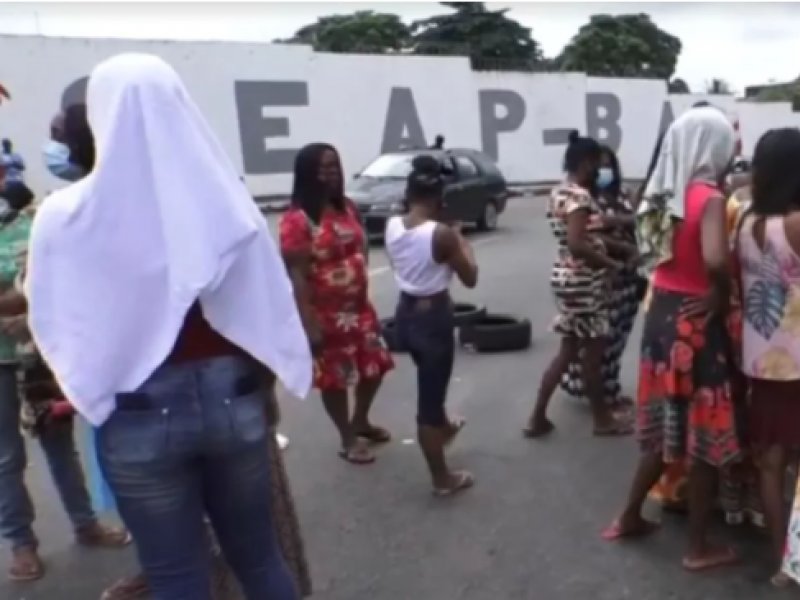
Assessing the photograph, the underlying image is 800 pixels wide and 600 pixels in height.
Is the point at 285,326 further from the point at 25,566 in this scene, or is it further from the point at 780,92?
the point at 780,92

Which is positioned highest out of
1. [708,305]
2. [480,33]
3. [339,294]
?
[480,33]

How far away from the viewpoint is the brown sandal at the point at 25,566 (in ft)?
14.5

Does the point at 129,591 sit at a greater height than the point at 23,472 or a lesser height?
lesser

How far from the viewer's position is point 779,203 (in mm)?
3730

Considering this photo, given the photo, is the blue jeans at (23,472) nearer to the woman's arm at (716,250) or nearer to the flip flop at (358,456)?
the flip flop at (358,456)

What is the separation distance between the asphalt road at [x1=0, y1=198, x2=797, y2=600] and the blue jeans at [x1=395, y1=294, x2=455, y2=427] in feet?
1.57

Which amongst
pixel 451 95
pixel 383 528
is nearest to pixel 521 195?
pixel 451 95

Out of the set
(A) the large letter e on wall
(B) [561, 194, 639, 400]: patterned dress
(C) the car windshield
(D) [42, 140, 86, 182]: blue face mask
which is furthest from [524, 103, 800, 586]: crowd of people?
(A) the large letter e on wall

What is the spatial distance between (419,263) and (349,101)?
66.7 ft

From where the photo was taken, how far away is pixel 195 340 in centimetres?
248

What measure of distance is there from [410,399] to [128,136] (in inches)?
191

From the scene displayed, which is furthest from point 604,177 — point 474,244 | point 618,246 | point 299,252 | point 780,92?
point 780,92

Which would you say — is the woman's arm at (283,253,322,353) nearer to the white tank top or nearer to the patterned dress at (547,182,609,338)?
the white tank top

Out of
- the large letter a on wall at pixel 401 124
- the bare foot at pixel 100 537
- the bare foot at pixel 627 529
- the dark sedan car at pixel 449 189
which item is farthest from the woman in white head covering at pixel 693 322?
the large letter a on wall at pixel 401 124
